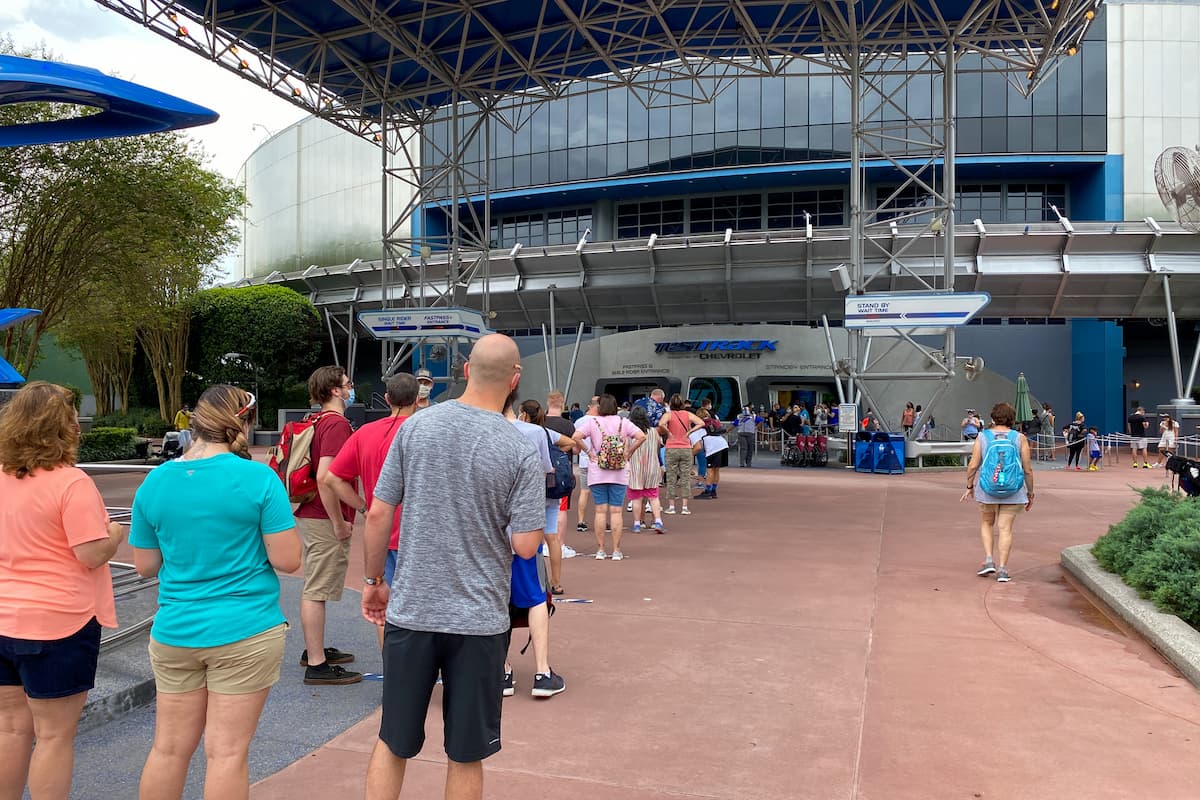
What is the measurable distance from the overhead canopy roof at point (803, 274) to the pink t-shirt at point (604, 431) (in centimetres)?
2157

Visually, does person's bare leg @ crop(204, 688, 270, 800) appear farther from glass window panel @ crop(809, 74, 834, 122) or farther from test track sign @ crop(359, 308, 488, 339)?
glass window panel @ crop(809, 74, 834, 122)

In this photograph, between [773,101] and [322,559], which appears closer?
[322,559]

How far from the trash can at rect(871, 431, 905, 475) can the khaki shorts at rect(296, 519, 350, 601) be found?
1931 cm

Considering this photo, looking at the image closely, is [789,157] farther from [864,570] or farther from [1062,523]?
[864,570]

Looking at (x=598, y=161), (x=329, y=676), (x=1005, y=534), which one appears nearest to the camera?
(x=329, y=676)

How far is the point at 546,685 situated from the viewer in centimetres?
533

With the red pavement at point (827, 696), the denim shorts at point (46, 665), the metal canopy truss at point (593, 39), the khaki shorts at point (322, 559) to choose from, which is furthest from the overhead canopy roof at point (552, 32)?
the denim shorts at point (46, 665)

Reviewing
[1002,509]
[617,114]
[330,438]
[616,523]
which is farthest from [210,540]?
[617,114]

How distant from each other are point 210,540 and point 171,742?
69cm

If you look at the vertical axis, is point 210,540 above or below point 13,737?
above

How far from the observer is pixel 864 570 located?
9.36 metres

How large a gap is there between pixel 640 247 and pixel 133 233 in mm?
18434

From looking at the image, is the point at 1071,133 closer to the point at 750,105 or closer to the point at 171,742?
the point at 750,105

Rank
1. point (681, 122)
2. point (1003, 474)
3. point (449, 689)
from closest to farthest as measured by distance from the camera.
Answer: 1. point (449, 689)
2. point (1003, 474)
3. point (681, 122)
